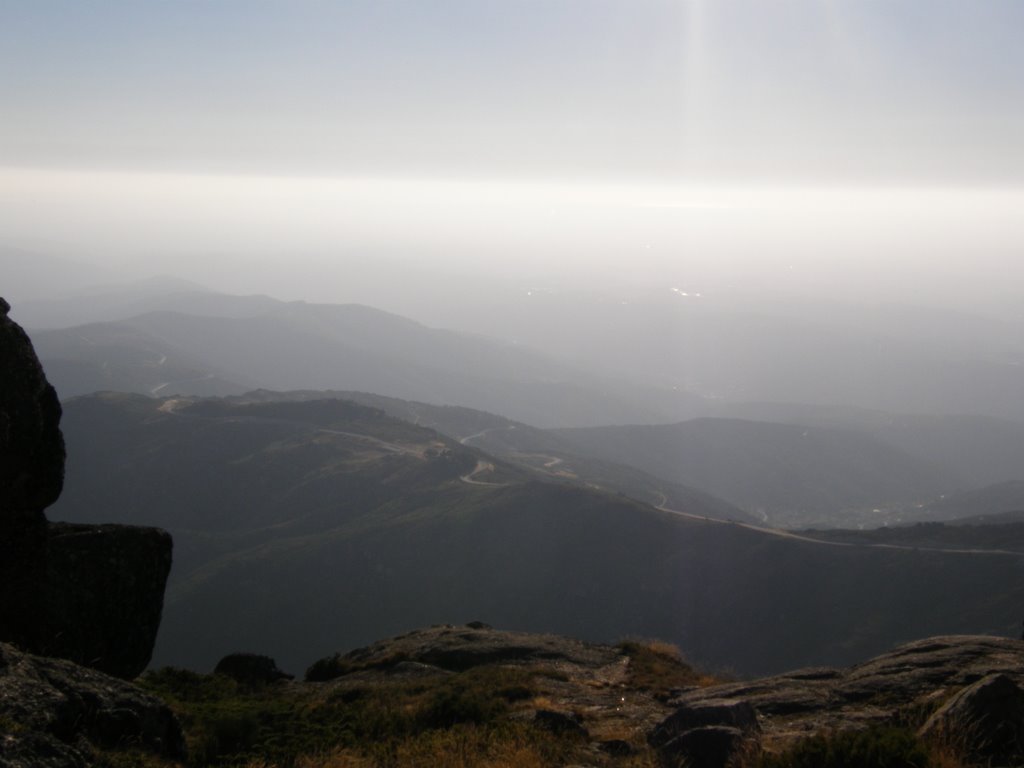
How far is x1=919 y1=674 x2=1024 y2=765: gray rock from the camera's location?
30.3 feet

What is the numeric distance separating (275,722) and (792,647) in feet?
209

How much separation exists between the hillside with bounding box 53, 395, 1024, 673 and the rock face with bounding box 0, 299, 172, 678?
58176 mm

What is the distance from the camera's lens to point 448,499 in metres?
104

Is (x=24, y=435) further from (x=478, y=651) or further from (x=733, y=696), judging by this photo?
(x=478, y=651)

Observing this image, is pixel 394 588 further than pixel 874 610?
Yes

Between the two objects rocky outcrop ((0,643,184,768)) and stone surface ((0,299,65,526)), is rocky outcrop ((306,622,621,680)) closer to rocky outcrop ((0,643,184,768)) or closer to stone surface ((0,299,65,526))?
stone surface ((0,299,65,526))

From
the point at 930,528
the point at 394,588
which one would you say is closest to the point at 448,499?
the point at 394,588

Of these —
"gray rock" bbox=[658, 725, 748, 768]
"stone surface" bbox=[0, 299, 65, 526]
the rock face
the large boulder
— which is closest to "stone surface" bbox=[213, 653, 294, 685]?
the rock face

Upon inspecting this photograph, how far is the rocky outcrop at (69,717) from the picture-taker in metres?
6.81

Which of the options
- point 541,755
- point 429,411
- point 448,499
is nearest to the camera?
point 541,755

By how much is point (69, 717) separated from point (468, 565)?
8082 cm

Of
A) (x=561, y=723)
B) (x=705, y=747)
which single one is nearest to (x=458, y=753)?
(x=561, y=723)

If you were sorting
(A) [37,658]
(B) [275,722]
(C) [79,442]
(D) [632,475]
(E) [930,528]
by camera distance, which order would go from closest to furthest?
(A) [37,658], (B) [275,722], (E) [930,528], (C) [79,442], (D) [632,475]

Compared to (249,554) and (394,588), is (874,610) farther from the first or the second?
(249,554)
